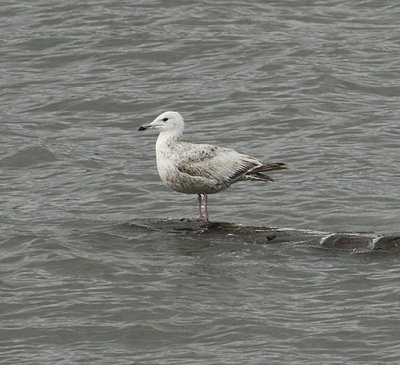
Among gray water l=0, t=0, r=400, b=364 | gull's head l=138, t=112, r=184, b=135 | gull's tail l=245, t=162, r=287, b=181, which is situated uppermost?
gull's head l=138, t=112, r=184, b=135

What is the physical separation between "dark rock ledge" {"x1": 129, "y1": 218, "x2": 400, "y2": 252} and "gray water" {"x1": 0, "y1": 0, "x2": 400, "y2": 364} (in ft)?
0.30

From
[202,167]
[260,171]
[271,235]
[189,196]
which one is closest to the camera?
[271,235]

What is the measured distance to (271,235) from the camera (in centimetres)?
1193

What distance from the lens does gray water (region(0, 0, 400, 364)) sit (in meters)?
10.3

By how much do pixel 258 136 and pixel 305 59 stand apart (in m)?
3.94

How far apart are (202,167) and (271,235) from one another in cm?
111

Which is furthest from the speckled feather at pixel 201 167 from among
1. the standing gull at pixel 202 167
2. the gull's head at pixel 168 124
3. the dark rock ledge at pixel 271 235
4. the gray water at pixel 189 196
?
the gray water at pixel 189 196

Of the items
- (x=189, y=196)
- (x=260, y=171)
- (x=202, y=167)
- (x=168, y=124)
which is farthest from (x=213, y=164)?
(x=189, y=196)

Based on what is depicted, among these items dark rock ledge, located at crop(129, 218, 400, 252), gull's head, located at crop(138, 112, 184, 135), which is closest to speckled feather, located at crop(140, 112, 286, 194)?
gull's head, located at crop(138, 112, 184, 135)

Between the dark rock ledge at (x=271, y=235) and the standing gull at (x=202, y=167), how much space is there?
27 centimetres

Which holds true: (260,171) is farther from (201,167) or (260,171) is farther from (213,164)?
(201,167)

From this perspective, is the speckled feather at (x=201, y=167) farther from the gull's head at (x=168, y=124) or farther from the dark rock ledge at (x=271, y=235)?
the dark rock ledge at (x=271, y=235)

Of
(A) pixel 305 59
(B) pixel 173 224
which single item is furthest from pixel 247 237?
(A) pixel 305 59

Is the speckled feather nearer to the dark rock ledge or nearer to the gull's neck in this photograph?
the gull's neck
